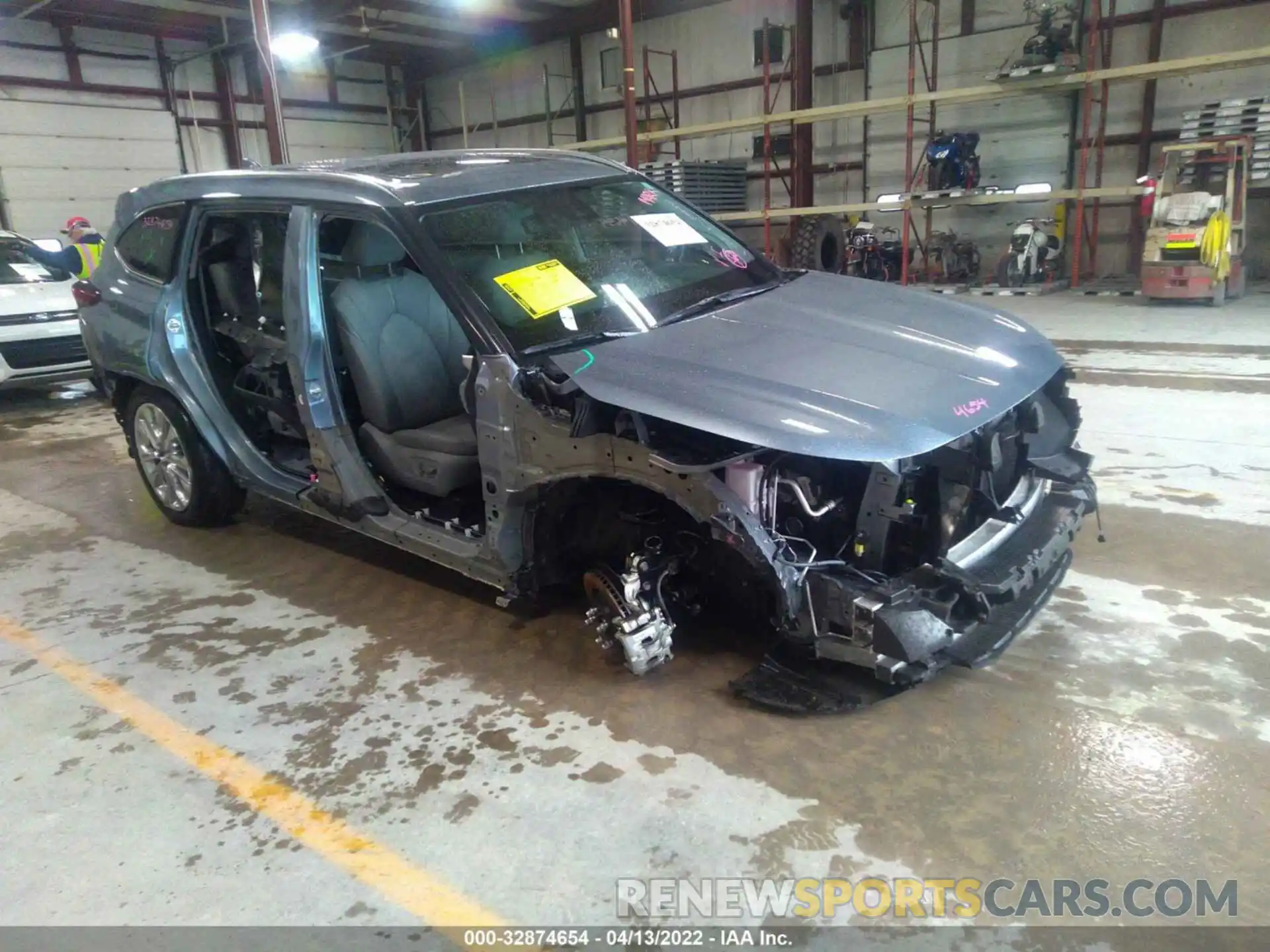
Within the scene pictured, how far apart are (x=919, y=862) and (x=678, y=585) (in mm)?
1117

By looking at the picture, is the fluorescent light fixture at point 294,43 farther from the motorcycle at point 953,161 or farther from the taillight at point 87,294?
the motorcycle at point 953,161

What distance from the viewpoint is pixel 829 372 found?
250cm

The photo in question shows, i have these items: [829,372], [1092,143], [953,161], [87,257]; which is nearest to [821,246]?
[953,161]

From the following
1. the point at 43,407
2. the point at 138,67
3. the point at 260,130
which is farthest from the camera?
the point at 260,130

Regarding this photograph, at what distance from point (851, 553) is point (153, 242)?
3462 mm

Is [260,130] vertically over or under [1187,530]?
over

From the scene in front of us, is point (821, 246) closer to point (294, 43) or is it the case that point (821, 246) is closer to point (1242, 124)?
point (1242, 124)

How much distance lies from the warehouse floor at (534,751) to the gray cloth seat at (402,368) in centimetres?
55

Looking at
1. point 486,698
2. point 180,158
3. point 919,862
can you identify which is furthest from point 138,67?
point 919,862

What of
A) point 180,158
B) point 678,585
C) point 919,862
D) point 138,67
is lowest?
point 919,862

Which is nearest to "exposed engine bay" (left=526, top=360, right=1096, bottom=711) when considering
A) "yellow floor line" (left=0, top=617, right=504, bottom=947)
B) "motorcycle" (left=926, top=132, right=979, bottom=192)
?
"yellow floor line" (left=0, top=617, right=504, bottom=947)

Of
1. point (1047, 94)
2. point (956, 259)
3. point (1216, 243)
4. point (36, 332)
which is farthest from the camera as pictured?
point (956, 259)

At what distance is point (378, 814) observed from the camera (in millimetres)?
2271

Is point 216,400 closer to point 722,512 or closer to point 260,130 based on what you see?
point 722,512
